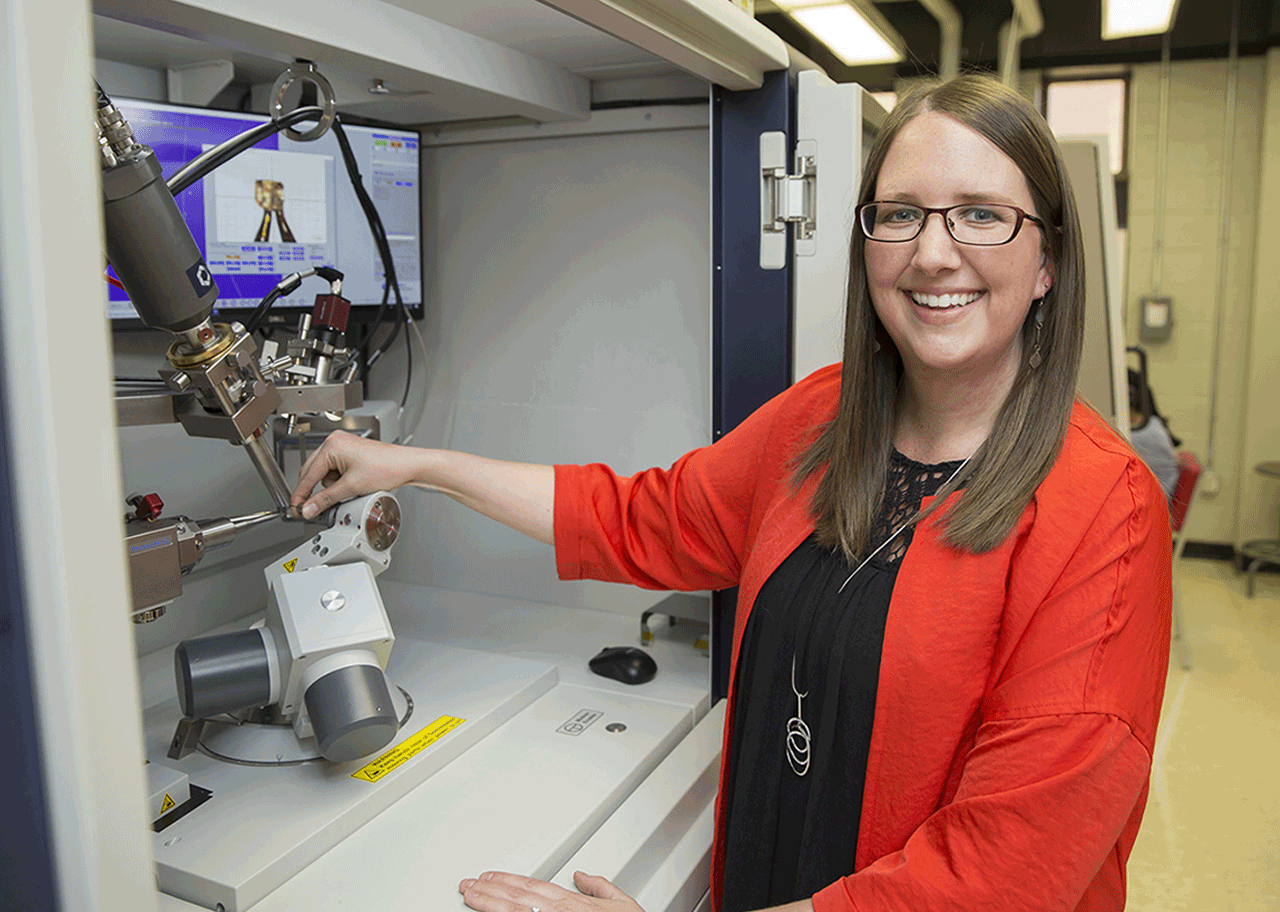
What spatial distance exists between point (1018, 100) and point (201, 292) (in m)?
0.74

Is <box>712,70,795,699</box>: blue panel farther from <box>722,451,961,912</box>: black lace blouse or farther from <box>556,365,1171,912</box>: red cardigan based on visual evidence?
<box>556,365,1171,912</box>: red cardigan

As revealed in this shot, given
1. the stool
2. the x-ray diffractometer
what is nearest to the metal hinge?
the x-ray diffractometer

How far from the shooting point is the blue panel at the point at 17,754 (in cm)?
39

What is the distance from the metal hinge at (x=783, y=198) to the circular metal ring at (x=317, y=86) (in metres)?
0.54

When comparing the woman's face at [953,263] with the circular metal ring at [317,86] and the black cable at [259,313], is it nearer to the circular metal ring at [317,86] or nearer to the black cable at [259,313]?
the circular metal ring at [317,86]

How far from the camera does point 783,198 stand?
1173 millimetres

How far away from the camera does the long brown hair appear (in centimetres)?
85

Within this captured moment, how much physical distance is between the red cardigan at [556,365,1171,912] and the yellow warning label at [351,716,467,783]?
466mm

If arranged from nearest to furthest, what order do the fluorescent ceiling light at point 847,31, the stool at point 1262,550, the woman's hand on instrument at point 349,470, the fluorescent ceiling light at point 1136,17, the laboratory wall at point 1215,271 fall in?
the woman's hand on instrument at point 349,470 < the fluorescent ceiling light at point 847,31 < the fluorescent ceiling light at point 1136,17 < the stool at point 1262,550 < the laboratory wall at point 1215,271

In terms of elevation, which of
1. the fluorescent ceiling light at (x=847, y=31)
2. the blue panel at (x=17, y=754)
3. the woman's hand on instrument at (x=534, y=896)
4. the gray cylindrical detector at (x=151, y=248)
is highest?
the fluorescent ceiling light at (x=847, y=31)

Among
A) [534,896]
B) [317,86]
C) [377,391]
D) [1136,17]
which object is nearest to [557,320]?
[377,391]

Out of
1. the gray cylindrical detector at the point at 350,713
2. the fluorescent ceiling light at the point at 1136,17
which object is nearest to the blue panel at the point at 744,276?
the gray cylindrical detector at the point at 350,713

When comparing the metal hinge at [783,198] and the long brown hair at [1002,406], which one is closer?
the long brown hair at [1002,406]

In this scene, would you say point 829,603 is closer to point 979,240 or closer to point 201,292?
point 979,240
